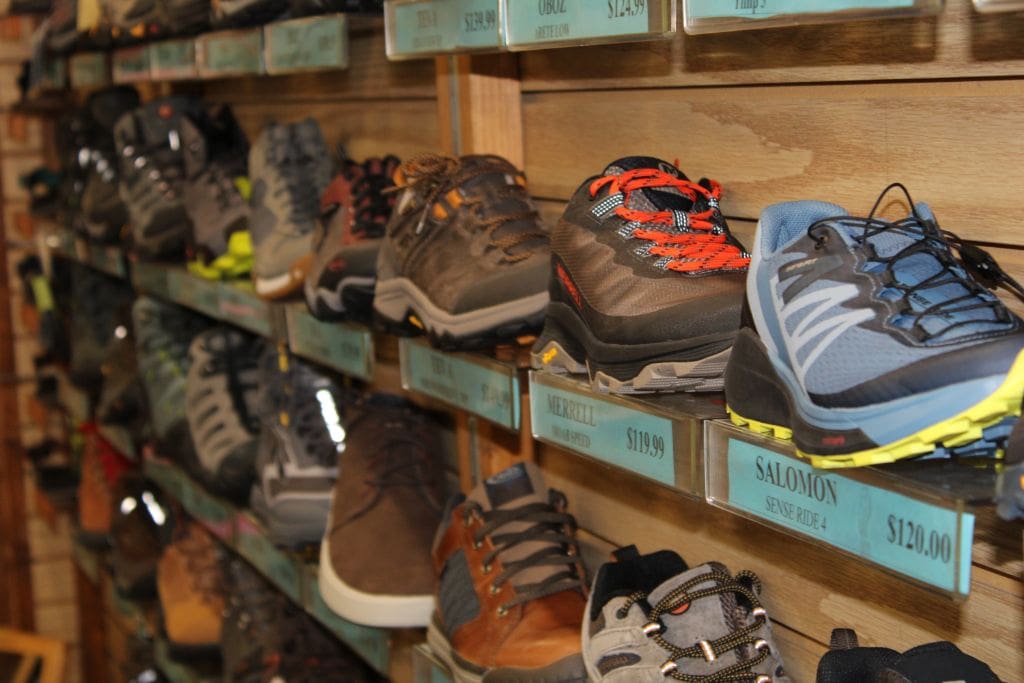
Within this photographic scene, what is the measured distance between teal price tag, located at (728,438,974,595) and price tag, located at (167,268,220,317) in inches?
52.1

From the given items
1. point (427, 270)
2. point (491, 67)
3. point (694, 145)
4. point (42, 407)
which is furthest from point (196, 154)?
point (42, 407)

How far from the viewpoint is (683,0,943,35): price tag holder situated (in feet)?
2.37

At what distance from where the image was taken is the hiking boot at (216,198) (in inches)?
77.9

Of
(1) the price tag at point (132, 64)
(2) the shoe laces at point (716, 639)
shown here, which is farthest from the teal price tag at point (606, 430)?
(1) the price tag at point (132, 64)

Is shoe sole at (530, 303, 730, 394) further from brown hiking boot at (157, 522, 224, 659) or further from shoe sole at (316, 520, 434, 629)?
brown hiking boot at (157, 522, 224, 659)

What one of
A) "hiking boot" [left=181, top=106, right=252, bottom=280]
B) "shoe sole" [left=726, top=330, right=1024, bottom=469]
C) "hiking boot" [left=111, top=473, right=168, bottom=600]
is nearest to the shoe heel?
"shoe sole" [left=726, top=330, right=1024, bottom=469]

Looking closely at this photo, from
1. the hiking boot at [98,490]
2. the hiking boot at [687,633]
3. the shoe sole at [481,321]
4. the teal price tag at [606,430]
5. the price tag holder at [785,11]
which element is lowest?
the hiking boot at [98,490]

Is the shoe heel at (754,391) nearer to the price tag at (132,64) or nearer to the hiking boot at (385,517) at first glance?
the hiking boot at (385,517)

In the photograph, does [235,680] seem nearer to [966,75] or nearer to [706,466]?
[706,466]

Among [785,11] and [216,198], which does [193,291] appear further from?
[785,11]

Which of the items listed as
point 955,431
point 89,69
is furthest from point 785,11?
point 89,69

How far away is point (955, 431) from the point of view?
68 cm

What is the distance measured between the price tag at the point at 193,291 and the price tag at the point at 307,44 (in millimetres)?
525

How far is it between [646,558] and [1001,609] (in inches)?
12.4
